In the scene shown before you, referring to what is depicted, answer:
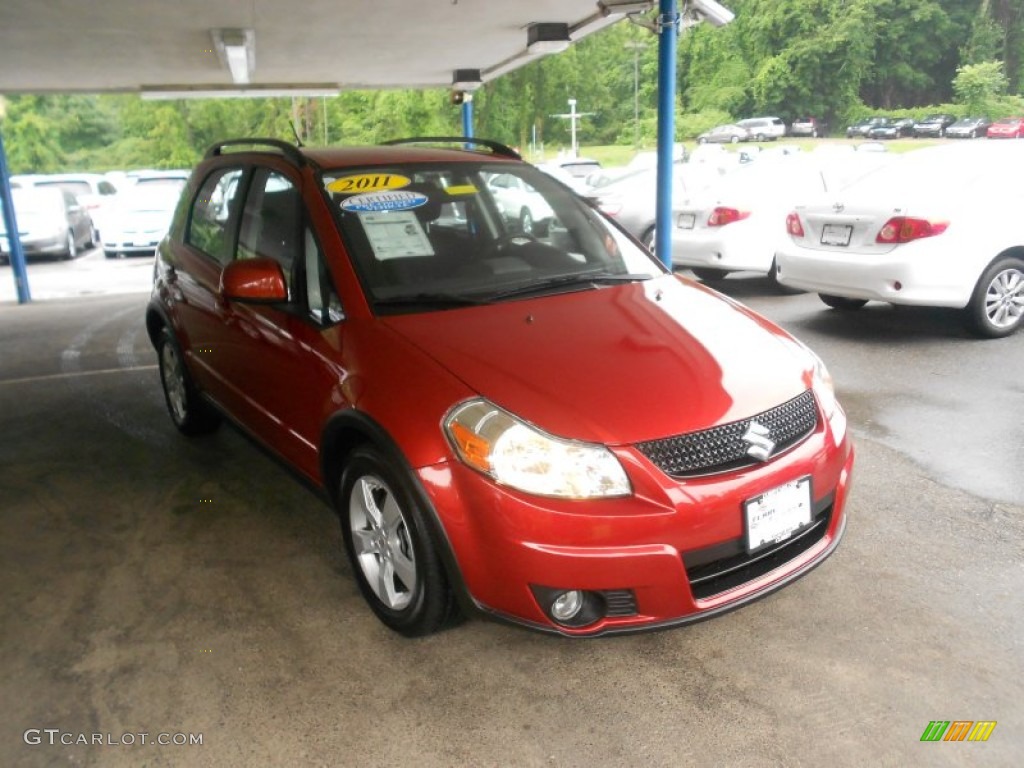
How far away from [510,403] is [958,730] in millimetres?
1528

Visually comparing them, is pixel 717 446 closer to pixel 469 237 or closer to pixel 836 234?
pixel 469 237

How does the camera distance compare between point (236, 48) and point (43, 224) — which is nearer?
point (236, 48)

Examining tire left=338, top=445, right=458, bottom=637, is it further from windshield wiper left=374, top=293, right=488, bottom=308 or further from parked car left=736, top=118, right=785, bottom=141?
parked car left=736, top=118, right=785, bottom=141

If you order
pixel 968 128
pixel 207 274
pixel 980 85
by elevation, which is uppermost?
pixel 980 85

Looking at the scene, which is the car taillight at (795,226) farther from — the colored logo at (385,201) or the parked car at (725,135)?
the parked car at (725,135)

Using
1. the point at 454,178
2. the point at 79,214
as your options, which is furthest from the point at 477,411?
the point at 79,214

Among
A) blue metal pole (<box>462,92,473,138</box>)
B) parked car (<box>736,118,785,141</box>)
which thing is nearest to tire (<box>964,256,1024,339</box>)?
blue metal pole (<box>462,92,473,138</box>)

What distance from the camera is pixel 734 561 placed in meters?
2.40

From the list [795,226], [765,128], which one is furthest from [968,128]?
[795,226]

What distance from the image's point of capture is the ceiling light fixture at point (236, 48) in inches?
339

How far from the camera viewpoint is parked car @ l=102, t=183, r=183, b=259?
15.9 meters

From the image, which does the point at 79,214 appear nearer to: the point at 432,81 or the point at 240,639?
the point at 432,81

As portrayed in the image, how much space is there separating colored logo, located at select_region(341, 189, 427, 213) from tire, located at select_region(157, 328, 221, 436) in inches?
69.6

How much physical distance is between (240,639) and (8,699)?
26.9 inches
